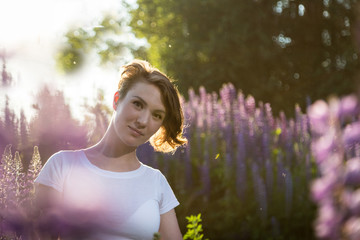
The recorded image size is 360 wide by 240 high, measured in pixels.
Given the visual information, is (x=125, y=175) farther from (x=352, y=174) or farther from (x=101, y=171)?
(x=352, y=174)

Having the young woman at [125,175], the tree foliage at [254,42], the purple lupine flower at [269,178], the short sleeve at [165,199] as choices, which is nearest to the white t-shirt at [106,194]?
the young woman at [125,175]

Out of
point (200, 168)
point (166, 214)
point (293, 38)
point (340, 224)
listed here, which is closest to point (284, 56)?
point (293, 38)

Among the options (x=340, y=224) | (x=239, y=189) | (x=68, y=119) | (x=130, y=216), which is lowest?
(x=340, y=224)

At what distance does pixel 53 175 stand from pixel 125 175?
0.37 m

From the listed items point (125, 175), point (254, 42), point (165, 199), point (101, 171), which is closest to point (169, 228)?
point (165, 199)

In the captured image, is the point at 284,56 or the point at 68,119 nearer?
the point at 68,119

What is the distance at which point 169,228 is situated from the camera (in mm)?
2363

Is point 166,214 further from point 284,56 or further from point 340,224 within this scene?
point 284,56

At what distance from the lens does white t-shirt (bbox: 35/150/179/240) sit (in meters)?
2.03

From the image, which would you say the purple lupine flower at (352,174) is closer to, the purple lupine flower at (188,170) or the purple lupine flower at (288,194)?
the purple lupine flower at (288,194)

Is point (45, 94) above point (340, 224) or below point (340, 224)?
above

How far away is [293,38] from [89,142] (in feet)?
38.6

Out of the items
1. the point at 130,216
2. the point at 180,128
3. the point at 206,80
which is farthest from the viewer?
the point at 206,80

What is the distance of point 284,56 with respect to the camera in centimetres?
1403
